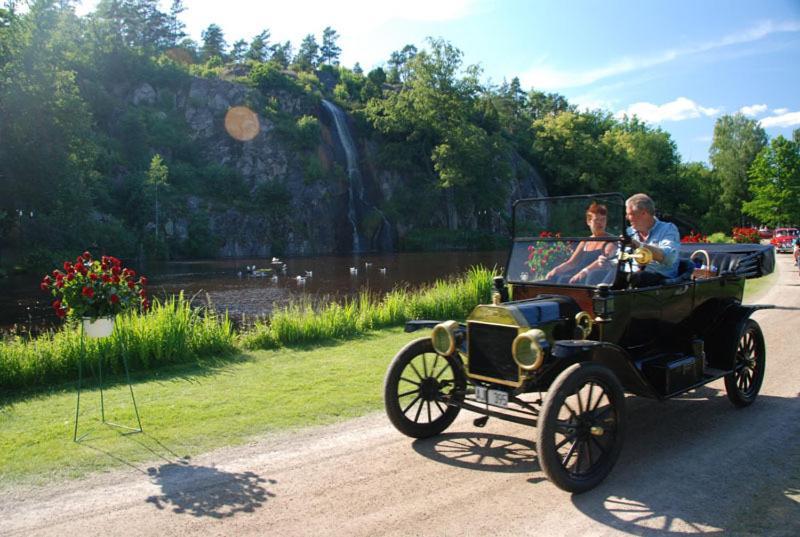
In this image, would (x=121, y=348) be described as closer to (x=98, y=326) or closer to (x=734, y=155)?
(x=98, y=326)

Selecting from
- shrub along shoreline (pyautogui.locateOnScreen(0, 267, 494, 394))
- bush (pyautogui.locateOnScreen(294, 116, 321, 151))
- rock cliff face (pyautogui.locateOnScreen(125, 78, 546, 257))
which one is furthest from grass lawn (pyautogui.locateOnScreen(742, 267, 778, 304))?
bush (pyautogui.locateOnScreen(294, 116, 321, 151))

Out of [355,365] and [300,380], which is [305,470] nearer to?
[300,380]

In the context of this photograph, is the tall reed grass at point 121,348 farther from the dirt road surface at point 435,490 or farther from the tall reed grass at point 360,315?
the dirt road surface at point 435,490

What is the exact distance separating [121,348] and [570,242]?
6142 mm

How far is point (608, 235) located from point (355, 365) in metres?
4.64

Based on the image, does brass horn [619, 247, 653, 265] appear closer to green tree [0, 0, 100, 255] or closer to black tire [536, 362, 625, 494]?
black tire [536, 362, 625, 494]

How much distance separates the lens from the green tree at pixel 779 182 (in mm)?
48688

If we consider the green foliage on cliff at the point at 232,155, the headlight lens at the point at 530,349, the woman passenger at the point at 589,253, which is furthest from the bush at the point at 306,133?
the headlight lens at the point at 530,349

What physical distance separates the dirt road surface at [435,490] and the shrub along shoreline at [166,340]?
238 cm

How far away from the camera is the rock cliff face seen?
4956cm

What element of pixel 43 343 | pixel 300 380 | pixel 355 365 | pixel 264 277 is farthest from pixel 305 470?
pixel 264 277

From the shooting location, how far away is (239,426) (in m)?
6.01

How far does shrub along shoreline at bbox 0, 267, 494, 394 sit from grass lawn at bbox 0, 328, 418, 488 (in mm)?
653

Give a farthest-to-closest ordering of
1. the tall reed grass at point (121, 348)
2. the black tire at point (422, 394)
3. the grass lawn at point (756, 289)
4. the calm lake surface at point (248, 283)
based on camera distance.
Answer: the calm lake surface at point (248, 283), the grass lawn at point (756, 289), the tall reed grass at point (121, 348), the black tire at point (422, 394)
